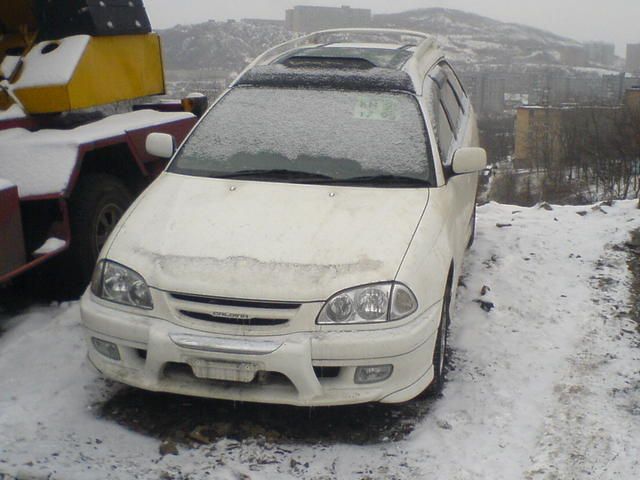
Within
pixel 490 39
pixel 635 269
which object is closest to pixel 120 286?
pixel 635 269

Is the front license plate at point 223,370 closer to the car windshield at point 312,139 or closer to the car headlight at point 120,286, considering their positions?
the car headlight at point 120,286

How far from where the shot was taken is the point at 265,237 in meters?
3.29

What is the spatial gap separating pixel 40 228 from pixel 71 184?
0.36m

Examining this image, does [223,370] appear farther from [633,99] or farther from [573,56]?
[573,56]

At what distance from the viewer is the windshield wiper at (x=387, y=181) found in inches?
150

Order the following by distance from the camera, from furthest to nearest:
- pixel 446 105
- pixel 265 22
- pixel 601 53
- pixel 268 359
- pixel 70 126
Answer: pixel 601 53 → pixel 265 22 → pixel 70 126 → pixel 446 105 → pixel 268 359

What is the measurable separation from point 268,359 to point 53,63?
3.41 m

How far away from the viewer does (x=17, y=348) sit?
4008mm

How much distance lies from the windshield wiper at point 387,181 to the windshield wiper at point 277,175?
0.13m

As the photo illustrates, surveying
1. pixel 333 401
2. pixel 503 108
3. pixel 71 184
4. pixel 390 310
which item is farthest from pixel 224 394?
pixel 503 108

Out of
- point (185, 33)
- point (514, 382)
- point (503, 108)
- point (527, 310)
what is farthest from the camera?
point (503, 108)

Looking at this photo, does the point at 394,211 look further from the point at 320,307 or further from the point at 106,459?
the point at 106,459

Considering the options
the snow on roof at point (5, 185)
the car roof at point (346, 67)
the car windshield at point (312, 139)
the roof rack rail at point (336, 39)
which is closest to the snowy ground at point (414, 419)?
the snow on roof at point (5, 185)

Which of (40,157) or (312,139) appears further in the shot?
(40,157)
